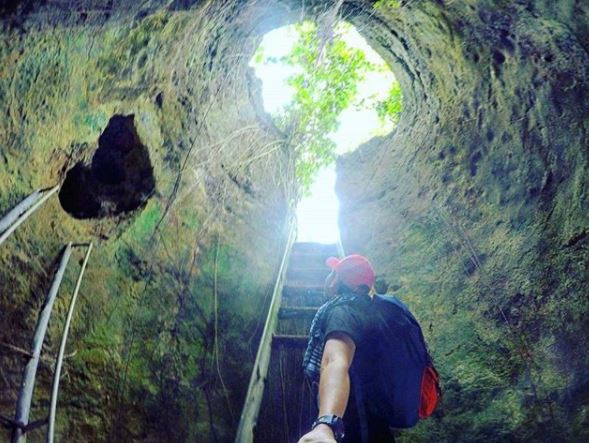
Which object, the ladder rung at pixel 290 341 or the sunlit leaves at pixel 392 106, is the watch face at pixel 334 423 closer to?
the ladder rung at pixel 290 341

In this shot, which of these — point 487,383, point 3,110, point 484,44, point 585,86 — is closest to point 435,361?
point 487,383

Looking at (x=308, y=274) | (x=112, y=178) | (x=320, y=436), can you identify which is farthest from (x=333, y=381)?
(x=308, y=274)

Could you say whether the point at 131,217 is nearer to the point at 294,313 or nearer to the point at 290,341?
the point at 290,341

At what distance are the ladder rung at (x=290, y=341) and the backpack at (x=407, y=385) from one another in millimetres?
1691

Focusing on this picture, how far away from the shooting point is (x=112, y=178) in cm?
317

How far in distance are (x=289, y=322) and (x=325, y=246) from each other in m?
2.20

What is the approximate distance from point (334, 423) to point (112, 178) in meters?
2.47

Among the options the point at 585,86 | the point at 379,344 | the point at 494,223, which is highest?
the point at 585,86

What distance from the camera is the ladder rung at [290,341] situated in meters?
3.81

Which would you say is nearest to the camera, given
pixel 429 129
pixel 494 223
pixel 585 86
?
pixel 585 86

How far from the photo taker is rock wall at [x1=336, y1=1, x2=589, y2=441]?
9.11 feet

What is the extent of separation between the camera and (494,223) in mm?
3473


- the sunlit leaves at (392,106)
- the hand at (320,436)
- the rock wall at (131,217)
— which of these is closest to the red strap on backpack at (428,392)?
the hand at (320,436)

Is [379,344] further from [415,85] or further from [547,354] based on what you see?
[415,85]
